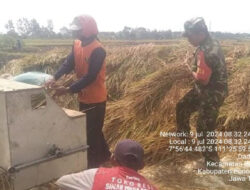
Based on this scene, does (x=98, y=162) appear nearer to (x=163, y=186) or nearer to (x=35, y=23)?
(x=163, y=186)

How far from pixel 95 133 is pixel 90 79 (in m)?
0.55

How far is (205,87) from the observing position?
3.77 m

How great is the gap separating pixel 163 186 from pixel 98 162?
0.69 m

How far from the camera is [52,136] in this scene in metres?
2.49

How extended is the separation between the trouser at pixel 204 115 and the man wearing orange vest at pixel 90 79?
38.7 inches

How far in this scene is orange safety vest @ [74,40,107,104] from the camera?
334cm

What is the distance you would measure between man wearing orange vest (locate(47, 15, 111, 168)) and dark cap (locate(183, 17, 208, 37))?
93 centimetres

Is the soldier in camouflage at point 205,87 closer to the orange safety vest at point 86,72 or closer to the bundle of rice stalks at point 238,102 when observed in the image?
the bundle of rice stalks at point 238,102

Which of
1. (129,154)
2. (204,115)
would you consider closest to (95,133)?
(204,115)

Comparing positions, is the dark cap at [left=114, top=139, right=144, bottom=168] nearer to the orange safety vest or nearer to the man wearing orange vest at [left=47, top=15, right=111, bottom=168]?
the man wearing orange vest at [left=47, top=15, right=111, bottom=168]

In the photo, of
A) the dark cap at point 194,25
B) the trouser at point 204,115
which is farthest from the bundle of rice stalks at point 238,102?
the dark cap at point 194,25

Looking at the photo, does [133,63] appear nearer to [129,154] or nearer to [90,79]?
[90,79]

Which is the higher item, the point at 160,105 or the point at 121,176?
the point at 121,176

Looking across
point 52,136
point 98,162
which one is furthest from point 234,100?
point 52,136
